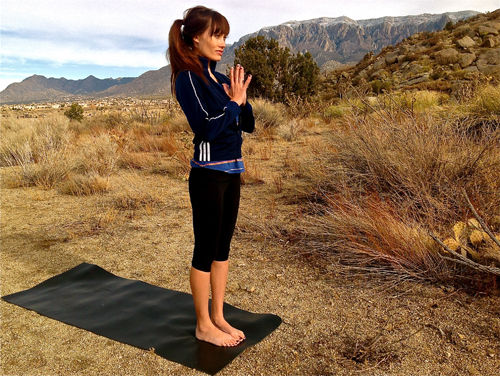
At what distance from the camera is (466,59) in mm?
20188

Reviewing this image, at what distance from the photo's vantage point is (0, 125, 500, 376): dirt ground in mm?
2148

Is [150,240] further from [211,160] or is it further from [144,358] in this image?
[211,160]

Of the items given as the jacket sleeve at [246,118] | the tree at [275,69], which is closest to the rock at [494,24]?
the tree at [275,69]

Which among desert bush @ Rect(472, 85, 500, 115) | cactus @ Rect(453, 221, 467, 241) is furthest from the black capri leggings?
desert bush @ Rect(472, 85, 500, 115)

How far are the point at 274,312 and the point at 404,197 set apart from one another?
2019 millimetres

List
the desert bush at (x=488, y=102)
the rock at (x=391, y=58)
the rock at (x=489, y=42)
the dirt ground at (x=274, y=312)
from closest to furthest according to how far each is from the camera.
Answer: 1. the dirt ground at (x=274, y=312)
2. the desert bush at (x=488, y=102)
3. the rock at (x=489, y=42)
4. the rock at (x=391, y=58)

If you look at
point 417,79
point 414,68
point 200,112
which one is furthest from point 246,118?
point 414,68

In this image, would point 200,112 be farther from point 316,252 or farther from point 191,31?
point 316,252

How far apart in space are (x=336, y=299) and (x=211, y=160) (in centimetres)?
154

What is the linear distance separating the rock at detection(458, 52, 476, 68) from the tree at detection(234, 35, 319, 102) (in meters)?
10.0

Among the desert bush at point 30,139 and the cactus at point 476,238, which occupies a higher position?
the desert bush at point 30,139

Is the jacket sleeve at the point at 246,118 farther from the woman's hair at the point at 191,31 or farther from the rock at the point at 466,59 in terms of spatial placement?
the rock at the point at 466,59

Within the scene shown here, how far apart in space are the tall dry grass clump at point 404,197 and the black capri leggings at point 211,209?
139cm

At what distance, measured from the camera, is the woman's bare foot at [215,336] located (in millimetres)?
2309
